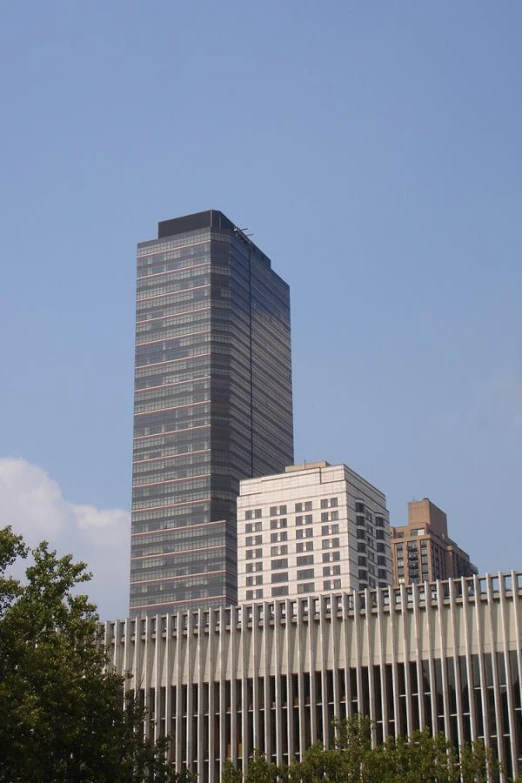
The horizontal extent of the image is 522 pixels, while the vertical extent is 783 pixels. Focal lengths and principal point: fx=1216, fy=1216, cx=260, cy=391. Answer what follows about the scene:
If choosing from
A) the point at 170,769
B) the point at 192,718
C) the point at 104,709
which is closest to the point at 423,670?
the point at 192,718

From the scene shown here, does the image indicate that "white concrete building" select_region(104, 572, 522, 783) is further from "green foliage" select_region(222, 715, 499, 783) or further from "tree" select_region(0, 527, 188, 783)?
"tree" select_region(0, 527, 188, 783)

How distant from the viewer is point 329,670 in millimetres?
82312

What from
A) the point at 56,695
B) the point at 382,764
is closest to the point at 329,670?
the point at 382,764

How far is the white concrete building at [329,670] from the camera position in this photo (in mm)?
77125

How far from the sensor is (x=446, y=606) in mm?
79688

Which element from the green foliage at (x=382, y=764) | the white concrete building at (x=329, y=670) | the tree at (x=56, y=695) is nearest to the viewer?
the tree at (x=56, y=695)

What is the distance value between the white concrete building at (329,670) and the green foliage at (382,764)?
12752 millimetres

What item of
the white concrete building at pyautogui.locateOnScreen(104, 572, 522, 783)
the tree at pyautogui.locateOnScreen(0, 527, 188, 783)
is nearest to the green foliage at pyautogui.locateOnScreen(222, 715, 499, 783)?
the tree at pyautogui.locateOnScreen(0, 527, 188, 783)

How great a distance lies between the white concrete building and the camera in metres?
77.1

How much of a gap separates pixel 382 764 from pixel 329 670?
21.7m

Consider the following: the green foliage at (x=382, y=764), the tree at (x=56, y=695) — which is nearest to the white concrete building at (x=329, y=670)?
the green foliage at (x=382, y=764)

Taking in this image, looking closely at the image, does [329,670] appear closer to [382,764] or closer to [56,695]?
[382,764]

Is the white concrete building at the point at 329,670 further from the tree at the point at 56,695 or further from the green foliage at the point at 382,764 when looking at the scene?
the tree at the point at 56,695

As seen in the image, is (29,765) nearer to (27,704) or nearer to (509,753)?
(27,704)
